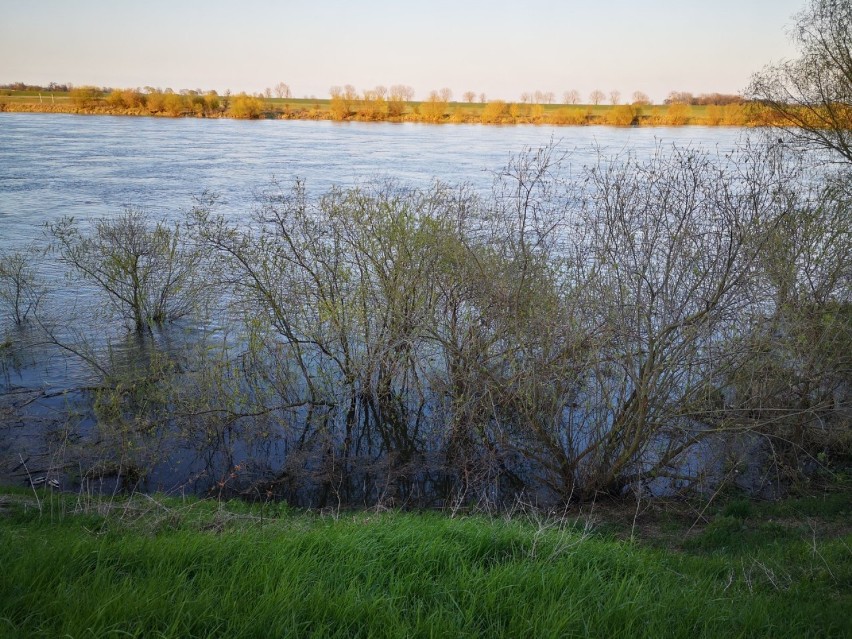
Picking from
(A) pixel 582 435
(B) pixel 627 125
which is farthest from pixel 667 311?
(B) pixel 627 125

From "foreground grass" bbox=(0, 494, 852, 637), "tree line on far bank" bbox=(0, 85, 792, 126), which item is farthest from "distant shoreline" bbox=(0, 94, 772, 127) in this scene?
"foreground grass" bbox=(0, 494, 852, 637)

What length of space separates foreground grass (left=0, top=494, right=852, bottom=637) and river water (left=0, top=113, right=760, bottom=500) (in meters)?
5.94

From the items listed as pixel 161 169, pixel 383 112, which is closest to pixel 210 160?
pixel 161 169

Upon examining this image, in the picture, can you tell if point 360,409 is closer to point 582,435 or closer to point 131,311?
point 582,435

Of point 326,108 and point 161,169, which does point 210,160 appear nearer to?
point 161,169

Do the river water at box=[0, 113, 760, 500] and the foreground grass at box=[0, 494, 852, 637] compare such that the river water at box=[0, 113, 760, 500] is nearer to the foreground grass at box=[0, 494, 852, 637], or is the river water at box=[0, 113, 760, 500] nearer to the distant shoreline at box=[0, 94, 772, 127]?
the foreground grass at box=[0, 494, 852, 637]

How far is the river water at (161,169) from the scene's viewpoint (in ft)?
38.8

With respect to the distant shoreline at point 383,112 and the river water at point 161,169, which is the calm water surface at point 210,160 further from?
the distant shoreline at point 383,112

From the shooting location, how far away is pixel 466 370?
10461 mm

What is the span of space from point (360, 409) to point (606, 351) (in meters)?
5.05

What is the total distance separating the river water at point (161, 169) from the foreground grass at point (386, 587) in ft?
19.5

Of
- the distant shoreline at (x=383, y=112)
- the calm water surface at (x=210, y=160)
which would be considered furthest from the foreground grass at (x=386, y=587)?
the distant shoreline at (x=383, y=112)

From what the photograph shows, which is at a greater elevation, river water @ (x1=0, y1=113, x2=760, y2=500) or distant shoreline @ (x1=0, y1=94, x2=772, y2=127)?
distant shoreline @ (x1=0, y1=94, x2=772, y2=127)

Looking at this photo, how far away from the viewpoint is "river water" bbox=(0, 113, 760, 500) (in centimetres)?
1183
